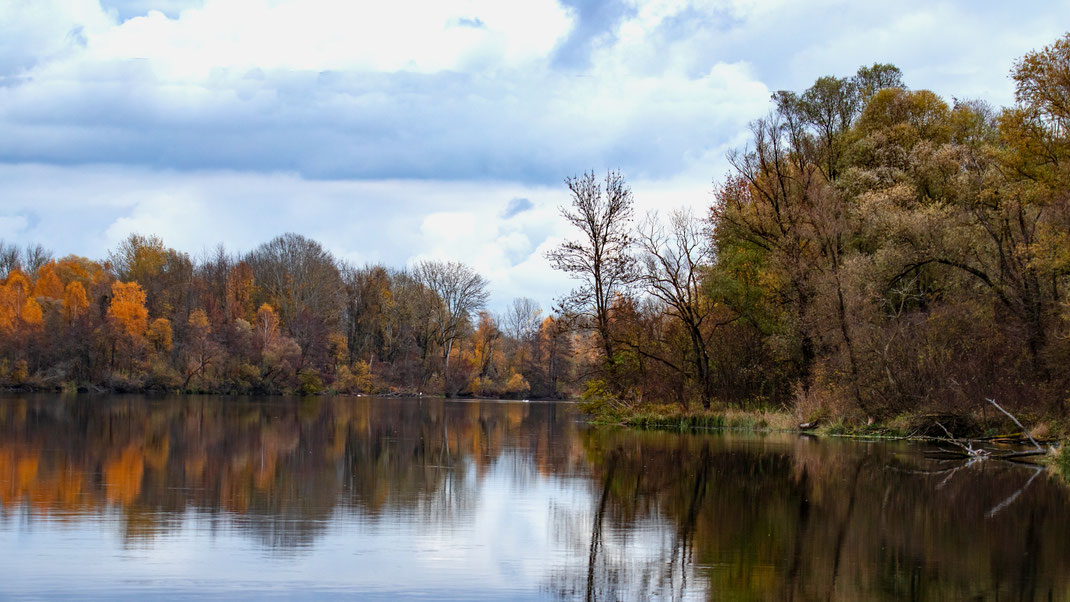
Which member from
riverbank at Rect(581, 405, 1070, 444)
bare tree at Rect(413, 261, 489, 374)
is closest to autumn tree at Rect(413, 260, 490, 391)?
bare tree at Rect(413, 261, 489, 374)

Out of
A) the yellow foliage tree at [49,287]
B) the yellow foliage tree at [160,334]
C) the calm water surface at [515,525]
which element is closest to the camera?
the calm water surface at [515,525]

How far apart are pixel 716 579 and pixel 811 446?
64.8 feet

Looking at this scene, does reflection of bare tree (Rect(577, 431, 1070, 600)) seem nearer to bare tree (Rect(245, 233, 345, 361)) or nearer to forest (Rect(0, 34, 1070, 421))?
forest (Rect(0, 34, 1070, 421))

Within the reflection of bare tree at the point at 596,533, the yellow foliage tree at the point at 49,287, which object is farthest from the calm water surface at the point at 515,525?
the yellow foliage tree at the point at 49,287

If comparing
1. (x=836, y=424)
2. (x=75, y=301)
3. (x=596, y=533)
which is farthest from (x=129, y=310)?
(x=596, y=533)

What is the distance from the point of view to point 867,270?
32.9 metres

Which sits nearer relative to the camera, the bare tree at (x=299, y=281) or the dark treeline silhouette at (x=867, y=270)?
the dark treeline silhouette at (x=867, y=270)

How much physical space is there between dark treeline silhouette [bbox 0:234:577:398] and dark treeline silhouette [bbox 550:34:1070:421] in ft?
128

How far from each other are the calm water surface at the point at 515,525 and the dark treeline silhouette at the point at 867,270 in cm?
701

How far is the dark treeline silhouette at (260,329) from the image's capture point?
79.5 metres

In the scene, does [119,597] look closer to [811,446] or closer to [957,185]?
[811,446]

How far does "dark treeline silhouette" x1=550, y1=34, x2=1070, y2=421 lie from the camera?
26406 millimetres

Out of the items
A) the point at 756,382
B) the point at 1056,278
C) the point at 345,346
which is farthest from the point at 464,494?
the point at 345,346

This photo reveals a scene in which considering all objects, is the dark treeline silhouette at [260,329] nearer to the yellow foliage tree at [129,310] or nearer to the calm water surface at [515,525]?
the yellow foliage tree at [129,310]
